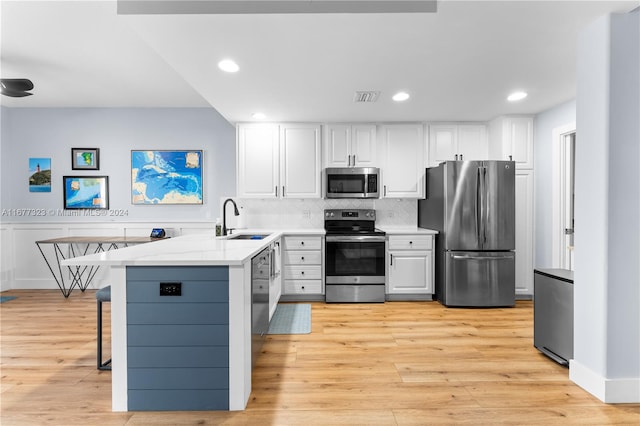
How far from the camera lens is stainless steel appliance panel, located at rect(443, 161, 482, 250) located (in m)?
3.90

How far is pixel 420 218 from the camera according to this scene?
477 cm

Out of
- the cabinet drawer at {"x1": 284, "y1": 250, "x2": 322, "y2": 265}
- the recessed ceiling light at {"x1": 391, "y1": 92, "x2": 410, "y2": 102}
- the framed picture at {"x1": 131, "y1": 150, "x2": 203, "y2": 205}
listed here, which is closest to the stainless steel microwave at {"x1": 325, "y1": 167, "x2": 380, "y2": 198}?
the cabinet drawer at {"x1": 284, "y1": 250, "x2": 322, "y2": 265}

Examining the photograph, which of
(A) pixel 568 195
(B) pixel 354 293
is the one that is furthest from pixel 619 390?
(B) pixel 354 293

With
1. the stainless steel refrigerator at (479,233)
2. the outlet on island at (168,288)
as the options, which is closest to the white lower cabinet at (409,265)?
the stainless steel refrigerator at (479,233)

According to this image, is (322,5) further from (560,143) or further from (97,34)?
(560,143)

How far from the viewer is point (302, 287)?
Answer: 420 cm

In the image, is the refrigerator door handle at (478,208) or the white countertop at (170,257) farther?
the refrigerator door handle at (478,208)

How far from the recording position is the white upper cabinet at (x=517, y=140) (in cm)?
420

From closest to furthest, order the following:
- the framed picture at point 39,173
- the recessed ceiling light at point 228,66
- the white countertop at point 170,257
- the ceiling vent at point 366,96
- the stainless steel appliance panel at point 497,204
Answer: the white countertop at point 170,257
the recessed ceiling light at point 228,66
the ceiling vent at point 366,96
the stainless steel appliance panel at point 497,204
the framed picture at point 39,173

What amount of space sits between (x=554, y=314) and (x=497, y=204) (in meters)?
1.64

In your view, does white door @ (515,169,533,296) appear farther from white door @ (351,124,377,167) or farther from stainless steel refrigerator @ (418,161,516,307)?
white door @ (351,124,377,167)

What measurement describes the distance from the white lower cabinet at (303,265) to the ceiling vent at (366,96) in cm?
172

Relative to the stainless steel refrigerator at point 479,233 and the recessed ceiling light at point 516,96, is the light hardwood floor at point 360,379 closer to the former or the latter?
the stainless steel refrigerator at point 479,233

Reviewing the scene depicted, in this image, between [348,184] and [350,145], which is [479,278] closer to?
[348,184]
